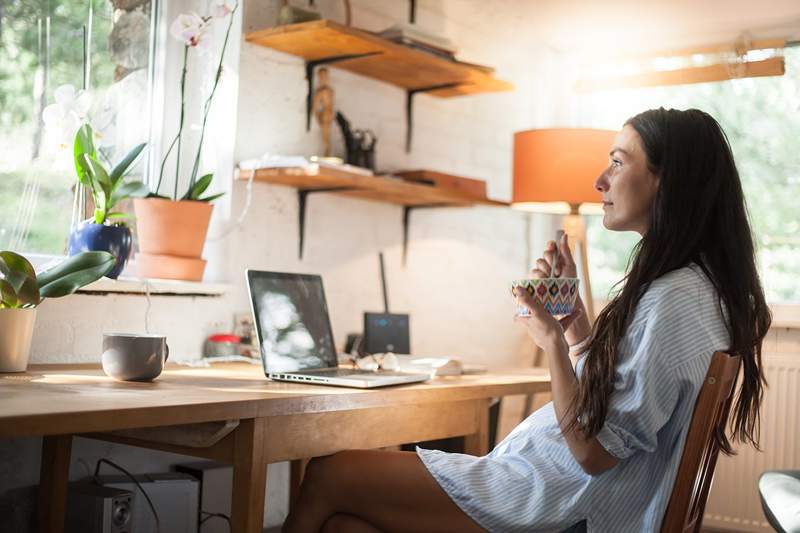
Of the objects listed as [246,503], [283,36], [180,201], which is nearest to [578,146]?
[283,36]

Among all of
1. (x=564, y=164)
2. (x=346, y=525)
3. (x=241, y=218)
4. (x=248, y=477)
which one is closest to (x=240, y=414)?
(x=248, y=477)

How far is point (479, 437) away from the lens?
2.23 metres

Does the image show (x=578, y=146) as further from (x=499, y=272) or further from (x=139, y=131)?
(x=139, y=131)

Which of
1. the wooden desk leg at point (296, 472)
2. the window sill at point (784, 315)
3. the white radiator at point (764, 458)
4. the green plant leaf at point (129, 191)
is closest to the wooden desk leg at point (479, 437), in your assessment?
the wooden desk leg at point (296, 472)

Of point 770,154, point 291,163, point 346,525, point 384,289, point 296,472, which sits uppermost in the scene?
point 770,154

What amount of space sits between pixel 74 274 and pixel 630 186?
1099 mm

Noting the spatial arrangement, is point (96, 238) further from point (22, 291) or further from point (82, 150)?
point (22, 291)

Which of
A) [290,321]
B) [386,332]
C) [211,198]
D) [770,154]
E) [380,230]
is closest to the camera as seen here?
[290,321]

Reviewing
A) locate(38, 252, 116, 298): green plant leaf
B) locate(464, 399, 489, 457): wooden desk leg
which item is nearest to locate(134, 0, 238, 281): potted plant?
locate(38, 252, 116, 298): green plant leaf

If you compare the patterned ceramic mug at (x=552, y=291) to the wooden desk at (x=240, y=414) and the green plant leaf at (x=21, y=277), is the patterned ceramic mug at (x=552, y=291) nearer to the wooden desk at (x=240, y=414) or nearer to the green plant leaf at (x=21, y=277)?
the wooden desk at (x=240, y=414)

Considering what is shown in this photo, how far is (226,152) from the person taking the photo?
2.65 meters

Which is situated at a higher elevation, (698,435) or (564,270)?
(564,270)

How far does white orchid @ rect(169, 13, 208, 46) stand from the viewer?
93.5 inches

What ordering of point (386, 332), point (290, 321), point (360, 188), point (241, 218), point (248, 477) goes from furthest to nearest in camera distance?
point (386, 332), point (360, 188), point (241, 218), point (290, 321), point (248, 477)
